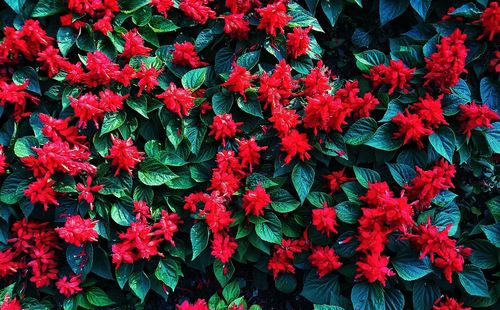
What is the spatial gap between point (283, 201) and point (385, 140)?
0.61 m

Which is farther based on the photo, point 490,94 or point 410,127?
point 490,94

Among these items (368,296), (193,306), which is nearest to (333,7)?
(368,296)

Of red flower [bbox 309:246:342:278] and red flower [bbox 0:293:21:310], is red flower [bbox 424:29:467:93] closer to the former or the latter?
red flower [bbox 309:246:342:278]

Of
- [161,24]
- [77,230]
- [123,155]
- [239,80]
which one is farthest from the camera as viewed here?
[161,24]

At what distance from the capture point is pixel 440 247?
2.48 meters

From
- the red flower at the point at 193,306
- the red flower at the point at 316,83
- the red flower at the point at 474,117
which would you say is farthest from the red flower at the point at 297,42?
the red flower at the point at 193,306

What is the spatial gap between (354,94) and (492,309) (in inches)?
50.8

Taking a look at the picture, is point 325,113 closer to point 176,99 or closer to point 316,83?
point 316,83

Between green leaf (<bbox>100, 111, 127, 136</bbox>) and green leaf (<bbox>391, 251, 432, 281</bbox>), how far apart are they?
1.54m

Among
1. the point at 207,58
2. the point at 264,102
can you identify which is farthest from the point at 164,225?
the point at 207,58

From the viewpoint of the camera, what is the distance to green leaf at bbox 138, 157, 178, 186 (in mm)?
2711

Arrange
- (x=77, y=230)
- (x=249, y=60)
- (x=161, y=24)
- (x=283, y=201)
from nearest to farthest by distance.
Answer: (x=77, y=230), (x=283, y=201), (x=249, y=60), (x=161, y=24)

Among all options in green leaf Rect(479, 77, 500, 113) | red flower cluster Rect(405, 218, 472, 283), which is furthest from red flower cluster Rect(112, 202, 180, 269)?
green leaf Rect(479, 77, 500, 113)

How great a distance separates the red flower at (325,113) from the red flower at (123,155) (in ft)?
2.86
